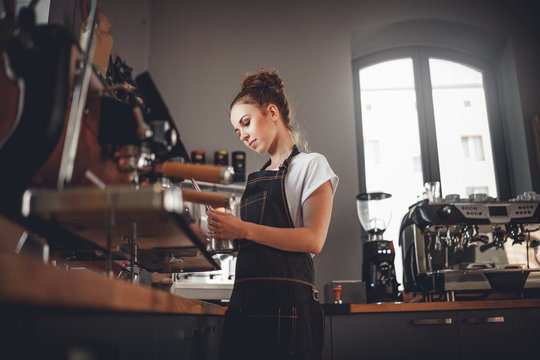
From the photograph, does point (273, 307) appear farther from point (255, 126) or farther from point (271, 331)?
point (255, 126)

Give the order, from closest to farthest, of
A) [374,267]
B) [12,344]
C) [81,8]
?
[12,344]
[81,8]
[374,267]

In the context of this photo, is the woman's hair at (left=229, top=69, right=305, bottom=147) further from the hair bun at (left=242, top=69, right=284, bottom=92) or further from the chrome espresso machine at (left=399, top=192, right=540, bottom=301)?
the chrome espresso machine at (left=399, top=192, right=540, bottom=301)

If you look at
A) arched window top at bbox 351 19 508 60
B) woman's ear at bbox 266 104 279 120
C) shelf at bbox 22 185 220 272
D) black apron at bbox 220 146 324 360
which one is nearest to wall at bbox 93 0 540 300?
arched window top at bbox 351 19 508 60

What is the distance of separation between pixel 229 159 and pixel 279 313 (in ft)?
6.32

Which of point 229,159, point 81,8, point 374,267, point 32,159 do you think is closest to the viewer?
point 32,159

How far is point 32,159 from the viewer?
71cm

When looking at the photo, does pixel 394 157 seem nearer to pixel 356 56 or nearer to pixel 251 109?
pixel 356 56

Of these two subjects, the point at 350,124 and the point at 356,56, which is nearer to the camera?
the point at 350,124

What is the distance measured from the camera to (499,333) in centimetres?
206

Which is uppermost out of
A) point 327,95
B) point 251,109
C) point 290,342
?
point 327,95

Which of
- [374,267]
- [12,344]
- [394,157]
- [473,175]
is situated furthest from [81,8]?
[473,175]

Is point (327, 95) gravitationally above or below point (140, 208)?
above

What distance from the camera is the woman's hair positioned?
1.58 m

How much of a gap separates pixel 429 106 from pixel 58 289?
11.3 feet
